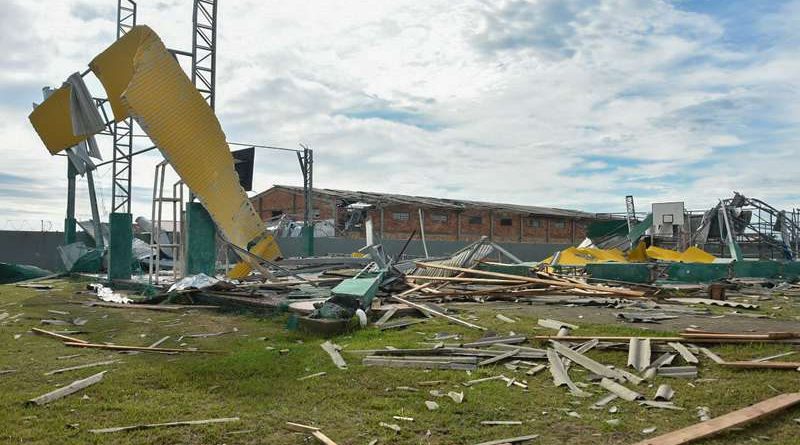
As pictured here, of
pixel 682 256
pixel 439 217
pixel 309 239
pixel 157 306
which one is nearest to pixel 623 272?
pixel 682 256

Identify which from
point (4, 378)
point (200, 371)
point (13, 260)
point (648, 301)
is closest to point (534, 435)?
point (200, 371)

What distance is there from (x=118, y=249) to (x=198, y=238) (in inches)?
175

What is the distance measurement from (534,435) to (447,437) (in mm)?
650

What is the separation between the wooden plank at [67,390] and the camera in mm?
5020

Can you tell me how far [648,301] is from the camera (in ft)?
37.8

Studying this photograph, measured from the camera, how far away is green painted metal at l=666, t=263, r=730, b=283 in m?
17.3

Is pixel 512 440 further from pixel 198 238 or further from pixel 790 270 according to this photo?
pixel 790 270

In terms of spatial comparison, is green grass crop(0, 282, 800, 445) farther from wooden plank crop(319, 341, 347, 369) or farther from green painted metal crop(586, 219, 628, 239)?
green painted metal crop(586, 219, 628, 239)

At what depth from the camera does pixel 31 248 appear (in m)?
25.1

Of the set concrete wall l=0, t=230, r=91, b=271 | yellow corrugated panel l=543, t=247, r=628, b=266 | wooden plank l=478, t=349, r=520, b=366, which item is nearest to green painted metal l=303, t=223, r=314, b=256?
yellow corrugated panel l=543, t=247, r=628, b=266

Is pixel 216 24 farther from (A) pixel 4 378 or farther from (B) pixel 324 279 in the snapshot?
(A) pixel 4 378

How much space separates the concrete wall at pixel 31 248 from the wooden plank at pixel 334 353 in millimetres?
21780

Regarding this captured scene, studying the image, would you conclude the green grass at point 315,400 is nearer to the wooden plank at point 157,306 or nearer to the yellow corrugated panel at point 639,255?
the wooden plank at point 157,306

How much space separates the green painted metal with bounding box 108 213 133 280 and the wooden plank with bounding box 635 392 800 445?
15678mm
